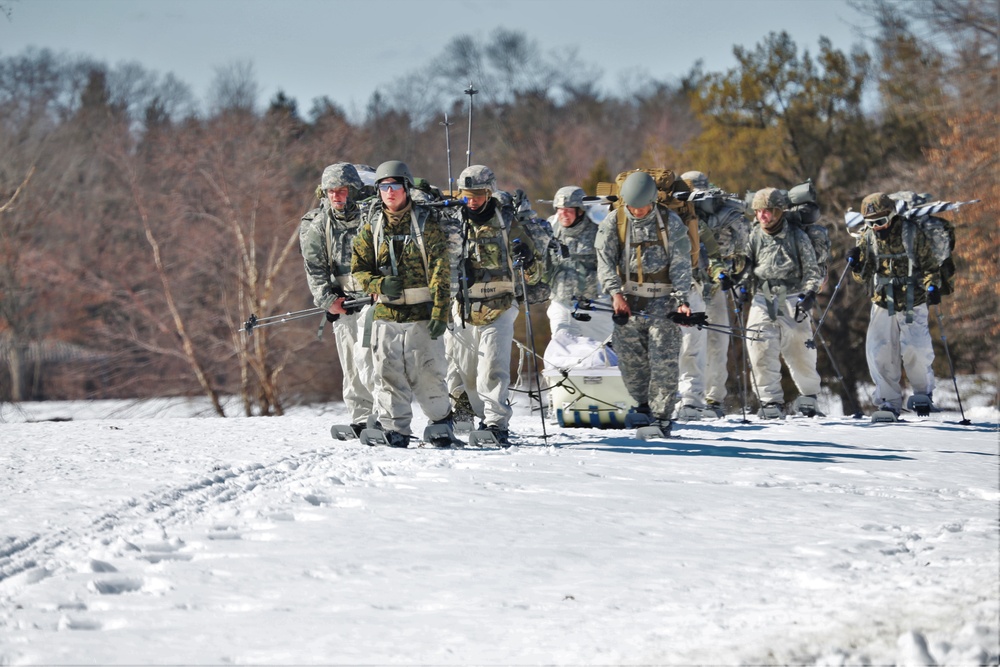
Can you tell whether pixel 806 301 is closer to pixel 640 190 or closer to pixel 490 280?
pixel 640 190

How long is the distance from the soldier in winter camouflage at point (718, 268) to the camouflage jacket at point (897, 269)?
1.35 metres

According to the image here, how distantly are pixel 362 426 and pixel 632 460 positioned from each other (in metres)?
2.74

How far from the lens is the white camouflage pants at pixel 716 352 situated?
13.6 m

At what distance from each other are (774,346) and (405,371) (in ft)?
16.6

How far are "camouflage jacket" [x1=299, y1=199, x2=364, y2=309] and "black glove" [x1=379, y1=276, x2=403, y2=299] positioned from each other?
959 millimetres

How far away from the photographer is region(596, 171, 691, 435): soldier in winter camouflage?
993 centimetres

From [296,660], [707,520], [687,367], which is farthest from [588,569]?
[687,367]

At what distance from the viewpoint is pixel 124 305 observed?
128 ft

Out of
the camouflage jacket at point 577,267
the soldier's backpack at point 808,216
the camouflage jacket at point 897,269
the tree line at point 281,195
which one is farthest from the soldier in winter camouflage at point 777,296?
the tree line at point 281,195

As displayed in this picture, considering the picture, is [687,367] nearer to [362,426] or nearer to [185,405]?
[362,426]

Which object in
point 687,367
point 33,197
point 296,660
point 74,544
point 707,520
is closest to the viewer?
point 296,660

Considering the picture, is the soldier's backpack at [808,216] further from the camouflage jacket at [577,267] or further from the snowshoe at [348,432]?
the snowshoe at [348,432]

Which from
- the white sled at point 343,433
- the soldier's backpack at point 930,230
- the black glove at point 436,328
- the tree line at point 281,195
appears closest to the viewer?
Result: the black glove at point 436,328

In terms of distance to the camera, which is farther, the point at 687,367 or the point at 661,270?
the point at 687,367
